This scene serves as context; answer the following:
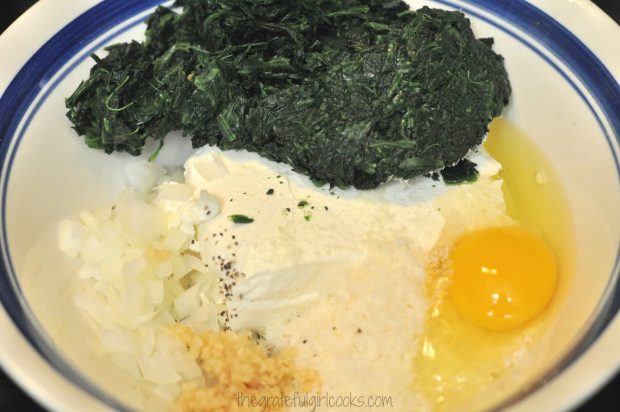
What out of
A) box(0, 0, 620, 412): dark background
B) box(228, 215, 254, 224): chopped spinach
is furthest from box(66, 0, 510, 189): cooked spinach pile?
box(0, 0, 620, 412): dark background

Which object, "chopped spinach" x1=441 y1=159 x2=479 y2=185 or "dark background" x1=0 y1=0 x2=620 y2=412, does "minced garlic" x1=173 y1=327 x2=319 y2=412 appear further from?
"chopped spinach" x1=441 y1=159 x2=479 y2=185

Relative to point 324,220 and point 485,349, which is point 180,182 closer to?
point 324,220

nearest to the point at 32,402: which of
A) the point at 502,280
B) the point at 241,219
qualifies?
the point at 241,219

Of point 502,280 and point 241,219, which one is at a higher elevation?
point 241,219

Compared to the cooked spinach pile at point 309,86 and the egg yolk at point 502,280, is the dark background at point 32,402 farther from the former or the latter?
the cooked spinach pile at point 309,86

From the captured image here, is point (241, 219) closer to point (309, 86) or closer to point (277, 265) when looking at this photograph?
point (277, 265)

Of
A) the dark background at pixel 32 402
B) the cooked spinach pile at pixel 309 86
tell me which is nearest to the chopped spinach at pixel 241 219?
the cooked spinach pile at pixel 309 86
